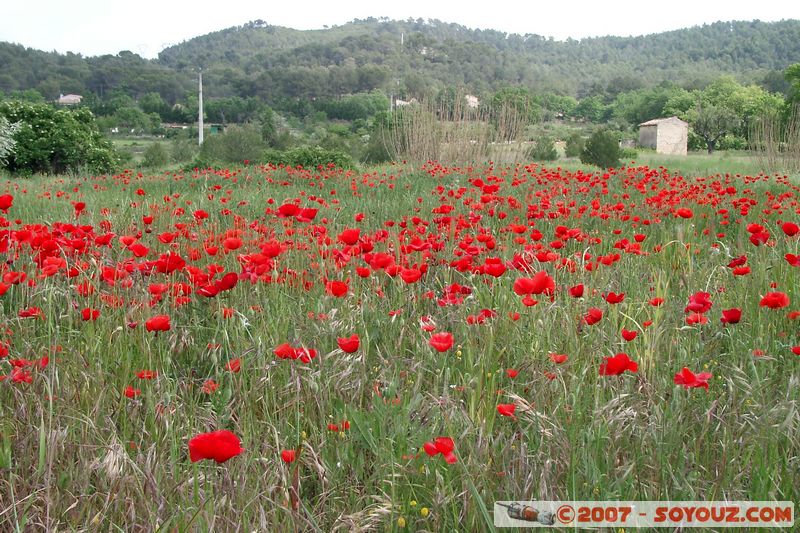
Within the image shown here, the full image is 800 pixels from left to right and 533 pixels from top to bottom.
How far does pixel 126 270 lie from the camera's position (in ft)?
8.96

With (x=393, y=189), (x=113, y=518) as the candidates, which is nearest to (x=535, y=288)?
(x=113, y=518)

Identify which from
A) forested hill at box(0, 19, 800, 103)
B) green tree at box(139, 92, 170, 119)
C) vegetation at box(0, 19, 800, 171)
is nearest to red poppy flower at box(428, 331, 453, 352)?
vegetation at box(0, 19, 800, 171)

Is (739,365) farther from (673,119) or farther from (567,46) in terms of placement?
(567,46)

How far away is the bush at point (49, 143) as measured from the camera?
26.3m

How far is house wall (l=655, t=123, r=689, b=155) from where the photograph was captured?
6675 centimetres

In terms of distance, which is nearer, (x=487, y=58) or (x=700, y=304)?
(x=700, y=304)

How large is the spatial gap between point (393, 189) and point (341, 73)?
99.5m

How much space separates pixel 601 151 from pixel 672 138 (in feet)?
175

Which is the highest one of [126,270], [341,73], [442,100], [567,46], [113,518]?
[567,46]

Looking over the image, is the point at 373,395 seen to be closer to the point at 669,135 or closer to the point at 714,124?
the point at 669,135

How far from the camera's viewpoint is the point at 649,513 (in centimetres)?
139

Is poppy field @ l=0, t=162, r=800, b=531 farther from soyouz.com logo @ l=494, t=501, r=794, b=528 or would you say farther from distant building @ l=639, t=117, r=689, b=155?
distant building @ l=639, t=117, r=689, b=155

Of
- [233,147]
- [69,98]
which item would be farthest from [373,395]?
[69,98]

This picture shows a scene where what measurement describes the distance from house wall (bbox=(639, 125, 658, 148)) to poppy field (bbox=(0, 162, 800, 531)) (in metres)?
70.6
